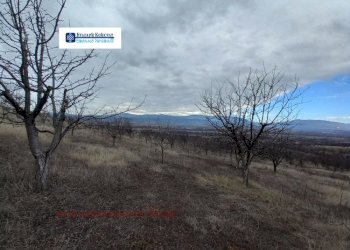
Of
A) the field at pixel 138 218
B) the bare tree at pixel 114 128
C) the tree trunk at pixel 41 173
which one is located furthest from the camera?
the bare tree at pixel 114 128

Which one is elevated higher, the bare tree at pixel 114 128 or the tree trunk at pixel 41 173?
the bare tree at pixel 114 128

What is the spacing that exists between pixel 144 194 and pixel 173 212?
56.6 inches

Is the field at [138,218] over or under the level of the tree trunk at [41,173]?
under

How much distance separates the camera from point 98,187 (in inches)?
306

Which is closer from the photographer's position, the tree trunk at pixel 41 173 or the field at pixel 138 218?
the field at pixel 138 218

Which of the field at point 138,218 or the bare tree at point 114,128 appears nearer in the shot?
the field at point 138,218

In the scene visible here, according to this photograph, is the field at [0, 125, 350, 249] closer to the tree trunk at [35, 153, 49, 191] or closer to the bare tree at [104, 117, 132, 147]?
the tree trunk at [35, 153, 49, 191]

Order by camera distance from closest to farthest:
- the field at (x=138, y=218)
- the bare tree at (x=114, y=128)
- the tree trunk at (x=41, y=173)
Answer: the field at (x=138, y=218)
the tree trunk at (x=41, y=173)
the bare tree at (x=114, y=128)

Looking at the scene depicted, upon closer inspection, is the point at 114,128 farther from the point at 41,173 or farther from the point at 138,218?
the point at 138,218

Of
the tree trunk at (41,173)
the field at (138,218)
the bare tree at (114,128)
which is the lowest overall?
the field at (138,218)

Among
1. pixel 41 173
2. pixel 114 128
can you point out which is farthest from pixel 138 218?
pixel 114 128

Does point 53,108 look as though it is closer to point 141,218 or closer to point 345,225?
point 141,218

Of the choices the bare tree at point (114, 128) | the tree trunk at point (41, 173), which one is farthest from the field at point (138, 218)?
the bare tree at point (114, 128)

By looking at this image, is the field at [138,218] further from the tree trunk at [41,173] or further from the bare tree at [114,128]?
the bare tree at [114,128]
